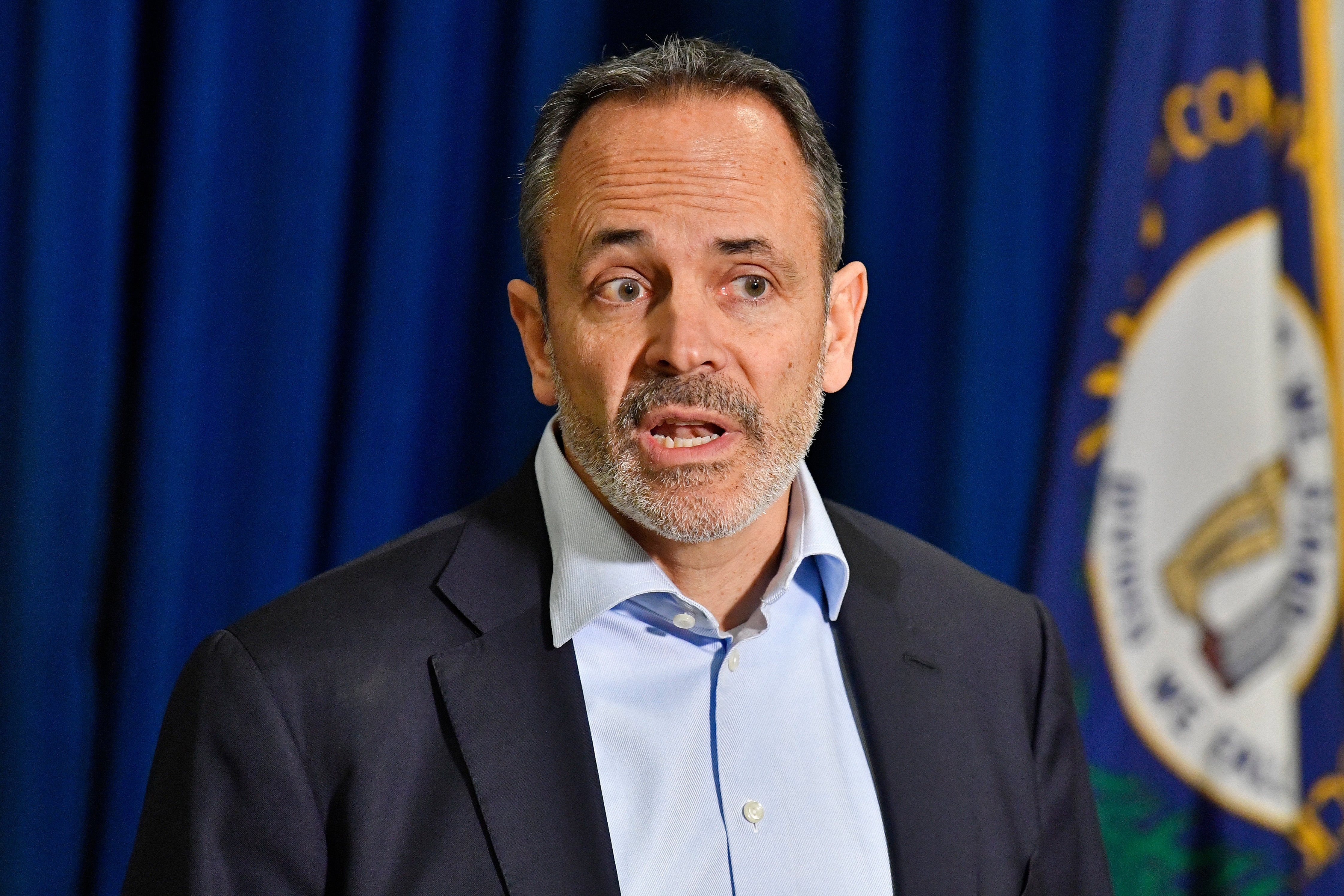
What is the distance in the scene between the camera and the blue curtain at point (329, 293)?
5.44 feet

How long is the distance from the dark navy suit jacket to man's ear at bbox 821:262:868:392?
0.27 meters

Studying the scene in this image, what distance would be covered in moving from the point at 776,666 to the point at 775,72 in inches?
27.3

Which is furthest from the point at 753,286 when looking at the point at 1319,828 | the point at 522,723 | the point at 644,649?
the point at 1319,828

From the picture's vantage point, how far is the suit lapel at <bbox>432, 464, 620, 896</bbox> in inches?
46.7

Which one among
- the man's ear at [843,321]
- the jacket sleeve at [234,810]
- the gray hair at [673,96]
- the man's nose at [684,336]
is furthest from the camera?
the man's ear at [843,321]

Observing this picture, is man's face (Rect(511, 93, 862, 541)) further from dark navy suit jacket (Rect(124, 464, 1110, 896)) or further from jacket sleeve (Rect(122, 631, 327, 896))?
jacket sleeve (Rect(122, 631, 327, 896))

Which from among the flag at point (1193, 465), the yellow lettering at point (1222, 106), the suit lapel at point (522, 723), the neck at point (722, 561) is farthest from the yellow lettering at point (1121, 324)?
the suit lapel at point (522, 723)

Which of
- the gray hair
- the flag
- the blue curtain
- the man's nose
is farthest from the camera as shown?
the flag

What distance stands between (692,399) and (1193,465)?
40.8 inches

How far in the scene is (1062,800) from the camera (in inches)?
62.1

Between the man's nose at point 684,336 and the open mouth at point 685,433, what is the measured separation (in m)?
0.06

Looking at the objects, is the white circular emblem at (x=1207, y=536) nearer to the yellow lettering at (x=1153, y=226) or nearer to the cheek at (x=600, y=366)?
the yellow lettering at (x=1153, y=226)

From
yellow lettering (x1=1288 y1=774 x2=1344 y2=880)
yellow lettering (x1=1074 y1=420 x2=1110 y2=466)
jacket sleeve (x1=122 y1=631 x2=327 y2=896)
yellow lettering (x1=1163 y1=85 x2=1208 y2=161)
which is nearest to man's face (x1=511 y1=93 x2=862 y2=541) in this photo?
jacket sleeve (x1=122 y1=631 x2=327 y2=896)

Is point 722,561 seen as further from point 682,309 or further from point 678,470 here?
point 682,309
